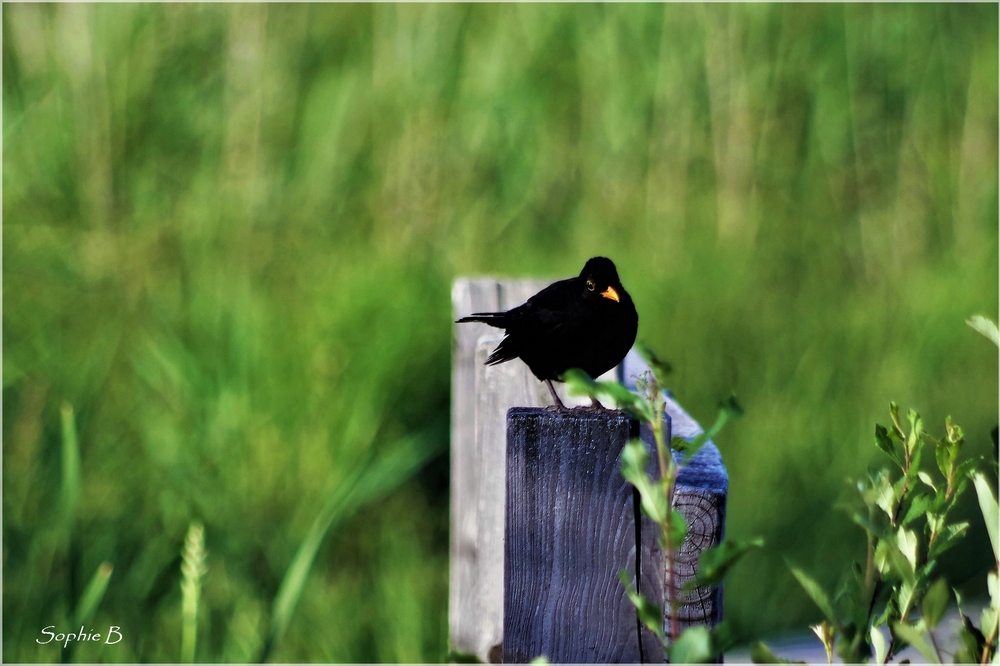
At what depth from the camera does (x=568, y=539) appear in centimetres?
78

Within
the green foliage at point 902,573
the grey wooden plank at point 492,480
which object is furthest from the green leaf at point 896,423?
the grey wooden plank at point 492,480

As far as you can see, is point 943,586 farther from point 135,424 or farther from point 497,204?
point 497,204

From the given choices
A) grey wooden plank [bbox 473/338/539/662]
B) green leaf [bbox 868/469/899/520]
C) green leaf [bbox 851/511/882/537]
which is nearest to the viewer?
green leaf [bbox 851/511/882/537]

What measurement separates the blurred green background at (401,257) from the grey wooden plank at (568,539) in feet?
3.26

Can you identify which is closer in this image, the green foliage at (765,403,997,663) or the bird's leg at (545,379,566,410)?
the green foliage at (765,403,997,663)

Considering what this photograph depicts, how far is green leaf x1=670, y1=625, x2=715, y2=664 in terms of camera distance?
520mm

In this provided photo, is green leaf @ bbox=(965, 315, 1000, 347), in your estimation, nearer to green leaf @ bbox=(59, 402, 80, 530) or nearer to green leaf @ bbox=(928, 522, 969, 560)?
green leaf @ bbox=(928, 522, 969, 560)

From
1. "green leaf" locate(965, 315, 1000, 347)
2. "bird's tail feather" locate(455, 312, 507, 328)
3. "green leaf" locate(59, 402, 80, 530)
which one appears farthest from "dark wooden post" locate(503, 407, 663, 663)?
"green leaf" locate(59, 402, 80, 530)

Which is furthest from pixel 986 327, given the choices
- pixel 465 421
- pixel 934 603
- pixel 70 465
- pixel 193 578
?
pixel 70 465

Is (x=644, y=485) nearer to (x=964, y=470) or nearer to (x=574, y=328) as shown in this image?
(x=964, y=470)

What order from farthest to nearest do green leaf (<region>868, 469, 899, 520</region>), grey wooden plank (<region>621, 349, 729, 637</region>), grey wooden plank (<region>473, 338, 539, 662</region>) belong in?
grey wooden plank (<region>473, 338, 539, 662</region>) → grey wooden plank (<region>621, 349, 729, 637</region>) → green leaf (<region>868, 469, 899, 520</region>)

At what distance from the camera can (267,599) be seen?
1809 mm

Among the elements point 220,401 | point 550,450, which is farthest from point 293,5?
point 550,450

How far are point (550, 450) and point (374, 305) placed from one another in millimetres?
1548
